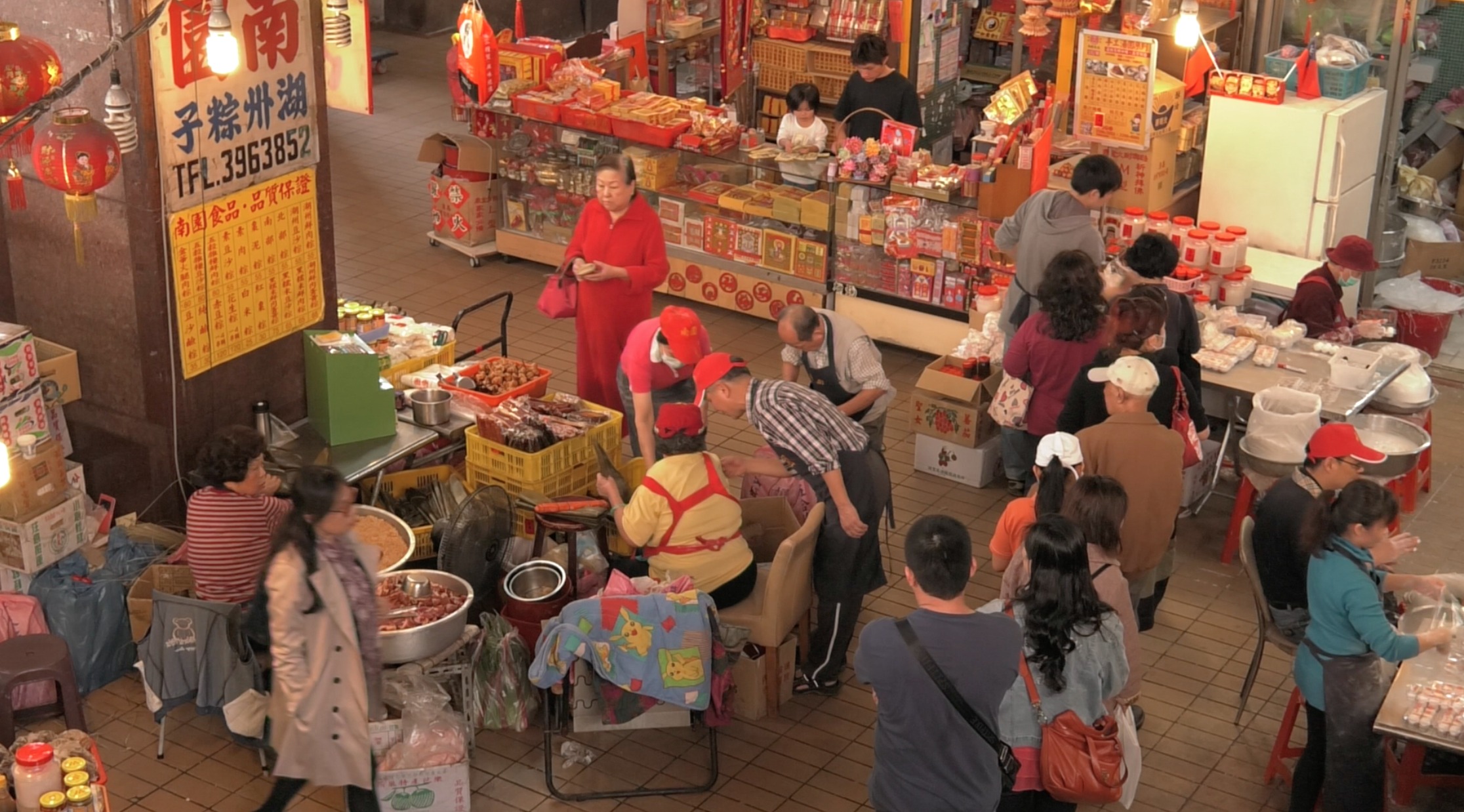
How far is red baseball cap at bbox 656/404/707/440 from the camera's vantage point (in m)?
6.60

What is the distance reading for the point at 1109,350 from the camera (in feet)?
24.5

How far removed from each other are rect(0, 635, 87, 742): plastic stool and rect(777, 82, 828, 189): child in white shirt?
5988 millimetres

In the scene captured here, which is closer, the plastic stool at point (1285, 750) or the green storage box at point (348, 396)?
the plastic stool at point (1285, 750)

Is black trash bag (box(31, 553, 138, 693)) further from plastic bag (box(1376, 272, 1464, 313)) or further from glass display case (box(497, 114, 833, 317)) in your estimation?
plastic bag (box(1376, 272, 1464, 313))

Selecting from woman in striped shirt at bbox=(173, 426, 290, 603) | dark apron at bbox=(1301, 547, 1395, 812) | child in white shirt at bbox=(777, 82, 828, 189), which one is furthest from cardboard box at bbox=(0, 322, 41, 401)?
dark apron at bbox=(1301, 547, 1395, 812)

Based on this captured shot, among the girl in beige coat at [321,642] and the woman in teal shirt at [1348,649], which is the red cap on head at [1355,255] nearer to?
the woman in teal shirt at [1348,649]

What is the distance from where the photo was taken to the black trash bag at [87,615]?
7.07 meters

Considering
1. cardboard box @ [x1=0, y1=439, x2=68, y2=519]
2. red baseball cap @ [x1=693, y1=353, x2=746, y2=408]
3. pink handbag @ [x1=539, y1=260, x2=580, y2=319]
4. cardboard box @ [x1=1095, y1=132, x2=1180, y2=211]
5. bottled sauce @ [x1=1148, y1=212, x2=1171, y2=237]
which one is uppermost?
cardboard box @ [x1=1095, y1=132, x2=1180, y2=211]

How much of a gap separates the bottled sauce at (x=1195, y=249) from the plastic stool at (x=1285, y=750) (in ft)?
11.9

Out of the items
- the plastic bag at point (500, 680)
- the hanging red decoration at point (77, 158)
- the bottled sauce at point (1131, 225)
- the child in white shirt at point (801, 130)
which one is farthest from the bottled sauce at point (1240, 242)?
the hanging red decoration at point (77, 158)

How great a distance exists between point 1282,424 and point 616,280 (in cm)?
358

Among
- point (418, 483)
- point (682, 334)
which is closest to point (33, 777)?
point (418, 483)

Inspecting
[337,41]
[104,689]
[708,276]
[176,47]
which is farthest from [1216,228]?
[104,689]

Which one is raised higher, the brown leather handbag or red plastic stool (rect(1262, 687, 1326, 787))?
the brown leather handbag
